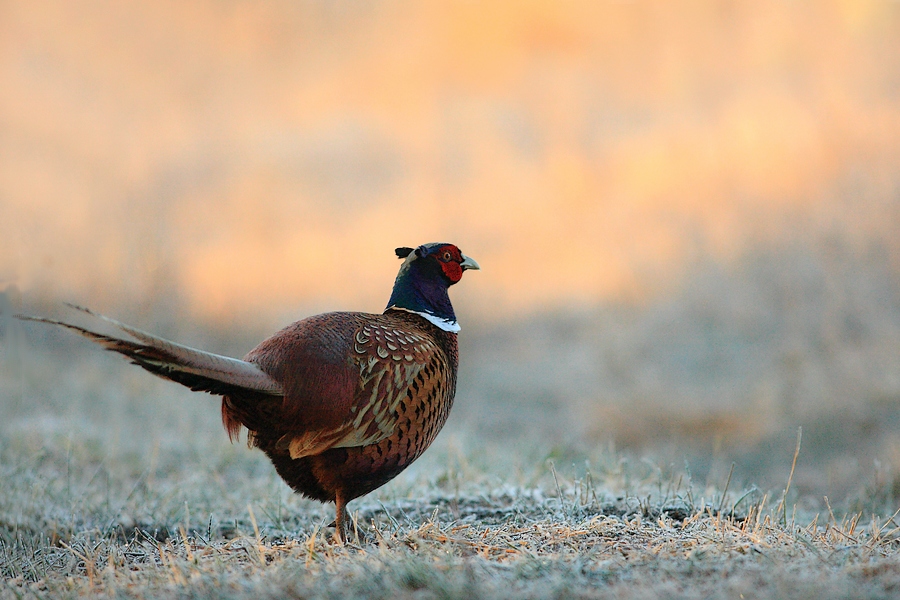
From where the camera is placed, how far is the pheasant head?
12.8ft

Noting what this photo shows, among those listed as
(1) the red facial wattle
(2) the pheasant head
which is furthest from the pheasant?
(1) the red facial wattle

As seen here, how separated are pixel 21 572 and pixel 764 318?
29.4 ft

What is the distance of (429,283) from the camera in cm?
393

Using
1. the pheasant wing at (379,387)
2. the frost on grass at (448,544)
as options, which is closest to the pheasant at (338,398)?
the pheasant wing at (379,387)

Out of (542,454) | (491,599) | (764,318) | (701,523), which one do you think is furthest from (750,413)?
(491,599)

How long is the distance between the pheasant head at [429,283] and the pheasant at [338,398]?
0.68ft

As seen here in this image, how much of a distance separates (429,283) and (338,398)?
912 mm

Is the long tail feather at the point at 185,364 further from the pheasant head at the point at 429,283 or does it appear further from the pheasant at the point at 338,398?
the pheasant head at the point at 429,283

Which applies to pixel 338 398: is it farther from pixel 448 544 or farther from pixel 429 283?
pixel 429 283

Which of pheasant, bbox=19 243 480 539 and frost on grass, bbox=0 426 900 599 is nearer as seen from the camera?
frost on grass, bbox=0 426 900 599

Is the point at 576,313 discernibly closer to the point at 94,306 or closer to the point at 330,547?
the point at 94,306

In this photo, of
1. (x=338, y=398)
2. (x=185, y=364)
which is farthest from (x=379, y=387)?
(x=185, y=364)

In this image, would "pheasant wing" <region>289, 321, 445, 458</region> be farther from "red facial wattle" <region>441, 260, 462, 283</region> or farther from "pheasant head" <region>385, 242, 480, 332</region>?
"red facial wattle" <region>441, 260, 462, 283</region>

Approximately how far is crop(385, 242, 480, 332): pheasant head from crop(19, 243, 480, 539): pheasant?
8.2 inches
